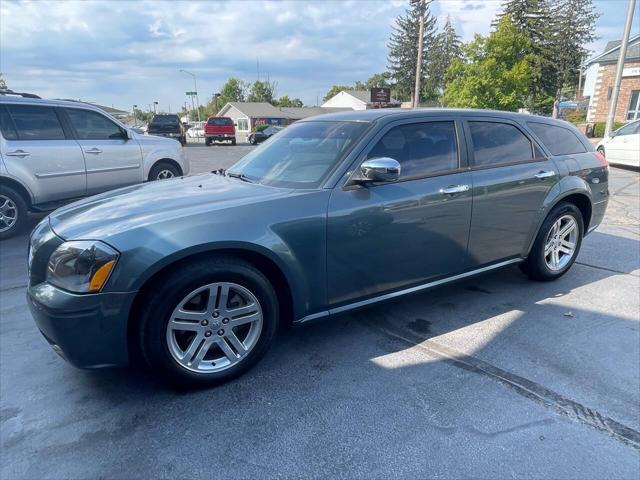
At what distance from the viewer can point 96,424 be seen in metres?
2.29

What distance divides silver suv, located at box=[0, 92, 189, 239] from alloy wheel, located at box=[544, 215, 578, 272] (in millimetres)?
6480

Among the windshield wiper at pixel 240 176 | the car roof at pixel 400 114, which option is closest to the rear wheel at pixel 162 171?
the windshield wiper at pixel 240 176

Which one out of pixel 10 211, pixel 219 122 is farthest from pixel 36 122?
pixel 219 122

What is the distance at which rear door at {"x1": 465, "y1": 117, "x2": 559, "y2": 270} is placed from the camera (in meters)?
3.48

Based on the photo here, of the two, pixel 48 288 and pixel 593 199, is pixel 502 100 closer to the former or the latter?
pixel 593 199

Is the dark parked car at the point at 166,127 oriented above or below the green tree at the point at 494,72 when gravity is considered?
below

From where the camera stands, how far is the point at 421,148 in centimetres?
327

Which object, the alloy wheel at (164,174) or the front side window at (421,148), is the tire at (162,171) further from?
the front side window at (421,148)

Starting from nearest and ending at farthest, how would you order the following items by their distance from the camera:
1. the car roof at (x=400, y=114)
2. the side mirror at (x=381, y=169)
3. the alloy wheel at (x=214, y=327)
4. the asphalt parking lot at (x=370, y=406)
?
the asphalt parking lot at (x=370, y=406) → the alloy wheel at (x=214, y=327) → the side mirror at (x=381, y=169) → the car roof at (x=400, y=114)

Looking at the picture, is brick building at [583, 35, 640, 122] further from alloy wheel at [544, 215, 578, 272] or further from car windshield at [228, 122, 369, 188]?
car windshield at [228, 122, 369, 188]

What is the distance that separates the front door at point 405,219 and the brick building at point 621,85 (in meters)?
31.7

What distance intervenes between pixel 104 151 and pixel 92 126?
1.46ft

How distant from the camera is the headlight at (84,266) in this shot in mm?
2178

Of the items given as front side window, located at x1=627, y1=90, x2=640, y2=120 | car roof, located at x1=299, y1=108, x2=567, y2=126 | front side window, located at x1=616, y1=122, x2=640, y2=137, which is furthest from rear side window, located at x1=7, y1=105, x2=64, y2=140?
front side window, located at x1=627, y1=90, x2=640, y2=120
